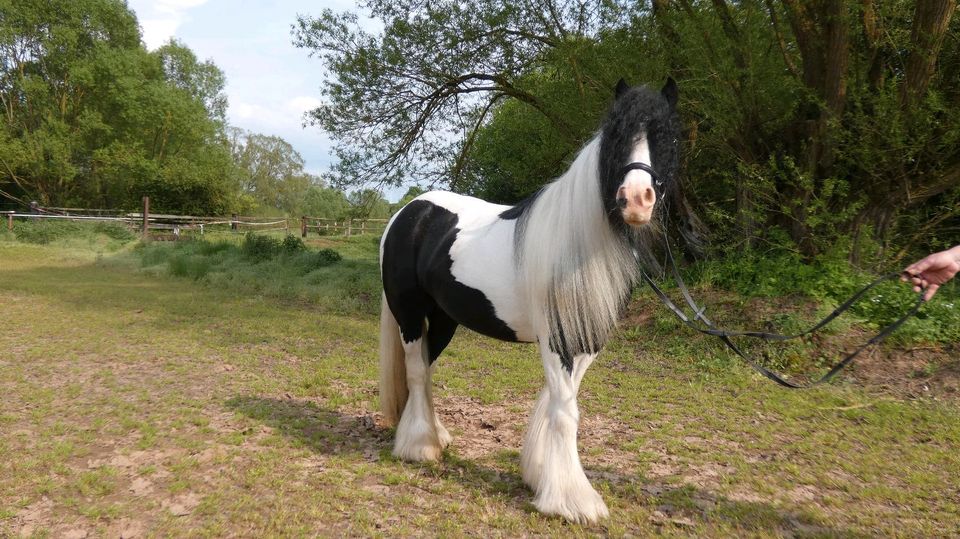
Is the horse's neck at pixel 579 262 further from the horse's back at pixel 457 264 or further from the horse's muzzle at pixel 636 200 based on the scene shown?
the horse's muzzle at pixel 636 200

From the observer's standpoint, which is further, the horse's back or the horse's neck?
the horse's back

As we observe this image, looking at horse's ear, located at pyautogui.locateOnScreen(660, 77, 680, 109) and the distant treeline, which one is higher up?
the distant treeline

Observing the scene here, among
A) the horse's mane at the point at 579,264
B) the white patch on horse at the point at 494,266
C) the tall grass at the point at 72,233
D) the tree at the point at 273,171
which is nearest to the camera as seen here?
the horse's mane at the point at 579,264

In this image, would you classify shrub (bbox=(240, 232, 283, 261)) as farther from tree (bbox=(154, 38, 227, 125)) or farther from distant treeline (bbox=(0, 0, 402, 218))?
tree (bbox=(154, 38, 227, 125))

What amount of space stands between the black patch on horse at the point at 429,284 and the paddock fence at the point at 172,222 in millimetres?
14299

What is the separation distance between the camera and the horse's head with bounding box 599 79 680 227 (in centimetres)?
202

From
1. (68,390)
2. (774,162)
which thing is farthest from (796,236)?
(68,390)

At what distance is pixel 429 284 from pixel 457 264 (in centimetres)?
27

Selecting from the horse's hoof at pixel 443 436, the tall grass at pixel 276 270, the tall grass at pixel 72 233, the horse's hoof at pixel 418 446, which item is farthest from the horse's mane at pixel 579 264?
the tall grass at pixel 72 233

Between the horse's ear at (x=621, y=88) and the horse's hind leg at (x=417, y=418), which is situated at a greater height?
the horse's ear at (x=621, y=88)

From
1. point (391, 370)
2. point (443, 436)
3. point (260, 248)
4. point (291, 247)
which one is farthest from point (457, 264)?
point (260, 248)

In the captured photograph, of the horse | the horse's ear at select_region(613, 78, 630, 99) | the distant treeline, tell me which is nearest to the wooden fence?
the distant treeline

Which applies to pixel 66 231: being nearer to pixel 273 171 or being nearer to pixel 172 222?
pixel 172 222

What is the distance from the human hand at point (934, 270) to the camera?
6.33ft
